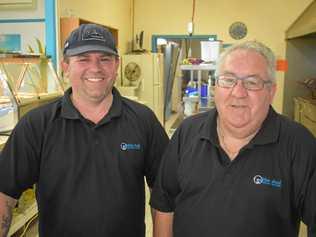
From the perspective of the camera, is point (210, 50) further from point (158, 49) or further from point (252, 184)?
point (158, 49)

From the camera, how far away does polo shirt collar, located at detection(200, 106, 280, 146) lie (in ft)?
4.34

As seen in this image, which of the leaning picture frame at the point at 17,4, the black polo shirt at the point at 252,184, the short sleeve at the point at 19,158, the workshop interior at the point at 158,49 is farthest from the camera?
the leaning picture frame at the point at 17,4

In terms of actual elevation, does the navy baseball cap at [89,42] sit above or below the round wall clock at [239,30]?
below

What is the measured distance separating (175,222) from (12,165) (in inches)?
27.0

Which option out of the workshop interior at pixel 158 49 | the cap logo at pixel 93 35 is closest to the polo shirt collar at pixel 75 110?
the cap logo at pixel 93 35

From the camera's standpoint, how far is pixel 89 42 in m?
1.53

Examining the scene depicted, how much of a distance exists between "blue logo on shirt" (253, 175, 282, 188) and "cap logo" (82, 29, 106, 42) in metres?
0.82

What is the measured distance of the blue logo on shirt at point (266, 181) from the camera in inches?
50.2

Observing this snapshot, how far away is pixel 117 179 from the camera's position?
153 cm

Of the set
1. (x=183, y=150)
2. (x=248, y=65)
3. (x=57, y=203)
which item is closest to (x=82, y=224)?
(x=57, y=203)

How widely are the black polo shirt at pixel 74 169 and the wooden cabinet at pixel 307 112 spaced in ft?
14.9

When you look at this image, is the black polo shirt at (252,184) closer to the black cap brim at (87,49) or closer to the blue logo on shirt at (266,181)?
the blue logo on shirt at (266,181)

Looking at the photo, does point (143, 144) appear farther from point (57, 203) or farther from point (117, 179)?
point (57, 203)

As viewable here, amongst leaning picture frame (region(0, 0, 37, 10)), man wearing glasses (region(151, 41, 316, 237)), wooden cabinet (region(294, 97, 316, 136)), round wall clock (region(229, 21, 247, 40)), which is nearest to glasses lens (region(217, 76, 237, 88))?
man wearing glasses (region(151, 41, 316, 237))
